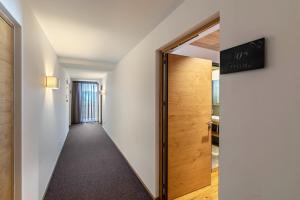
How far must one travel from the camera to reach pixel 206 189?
7.76 ft

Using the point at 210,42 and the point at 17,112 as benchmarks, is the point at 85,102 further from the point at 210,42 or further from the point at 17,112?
the point at 210,42

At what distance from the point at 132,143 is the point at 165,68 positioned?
1.67 meters

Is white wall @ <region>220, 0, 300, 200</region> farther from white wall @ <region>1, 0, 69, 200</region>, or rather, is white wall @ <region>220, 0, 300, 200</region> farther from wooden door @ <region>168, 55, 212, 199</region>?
white wall @ <region>1, 0, 69, 200</region>

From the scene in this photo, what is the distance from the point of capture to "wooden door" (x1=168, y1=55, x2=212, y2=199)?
2109 mm

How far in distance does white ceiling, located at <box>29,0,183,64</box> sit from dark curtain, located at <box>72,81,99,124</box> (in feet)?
18.1

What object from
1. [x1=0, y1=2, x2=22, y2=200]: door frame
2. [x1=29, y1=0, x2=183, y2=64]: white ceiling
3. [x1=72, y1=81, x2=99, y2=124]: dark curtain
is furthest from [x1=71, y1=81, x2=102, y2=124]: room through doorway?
[x1=0, y1=2, x2=22, y2=200]: door frame

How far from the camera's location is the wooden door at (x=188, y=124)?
211 centimetres

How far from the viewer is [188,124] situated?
2.24m

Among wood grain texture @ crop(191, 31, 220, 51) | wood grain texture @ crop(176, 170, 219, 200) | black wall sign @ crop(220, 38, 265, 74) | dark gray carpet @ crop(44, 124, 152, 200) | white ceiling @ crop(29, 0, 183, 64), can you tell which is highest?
white ceiling @ crop(29, 0, 183, 64)

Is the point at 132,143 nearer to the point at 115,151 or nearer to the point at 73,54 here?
the point at 115,151

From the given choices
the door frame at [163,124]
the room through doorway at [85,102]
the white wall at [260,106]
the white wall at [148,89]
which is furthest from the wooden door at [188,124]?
the room through doorway at [85,102]

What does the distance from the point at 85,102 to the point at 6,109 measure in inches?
293

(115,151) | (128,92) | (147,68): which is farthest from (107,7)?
(115,151)

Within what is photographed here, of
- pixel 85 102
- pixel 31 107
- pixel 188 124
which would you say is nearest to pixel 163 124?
pixel 188 124
